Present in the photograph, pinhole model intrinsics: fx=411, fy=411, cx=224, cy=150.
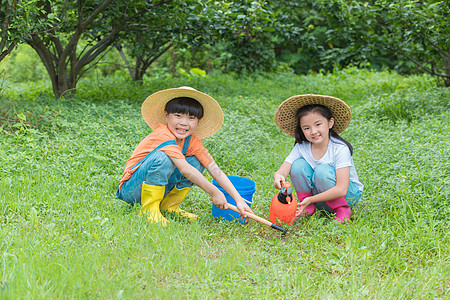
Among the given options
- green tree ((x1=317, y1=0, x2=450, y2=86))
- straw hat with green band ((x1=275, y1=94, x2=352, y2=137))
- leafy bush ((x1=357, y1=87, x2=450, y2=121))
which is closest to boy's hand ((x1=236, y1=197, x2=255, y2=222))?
straw hat with green band ((x1=275, y1=94, x2=352, y2=137))

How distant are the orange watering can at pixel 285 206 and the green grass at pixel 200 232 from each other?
0.10 meters

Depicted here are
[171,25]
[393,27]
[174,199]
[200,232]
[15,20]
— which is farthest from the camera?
[393,27]

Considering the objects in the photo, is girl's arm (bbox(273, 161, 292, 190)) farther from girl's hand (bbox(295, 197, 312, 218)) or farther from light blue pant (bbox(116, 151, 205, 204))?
light blue pant (bbox(116, 151, 205, 204))

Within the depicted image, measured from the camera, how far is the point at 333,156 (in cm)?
297

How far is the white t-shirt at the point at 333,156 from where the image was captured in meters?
Answer: 2.90

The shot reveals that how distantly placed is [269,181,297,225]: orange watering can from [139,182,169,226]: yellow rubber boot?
77 cm

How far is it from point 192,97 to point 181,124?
0.76 feet

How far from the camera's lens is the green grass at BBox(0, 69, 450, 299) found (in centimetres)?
200

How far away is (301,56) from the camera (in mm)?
13898

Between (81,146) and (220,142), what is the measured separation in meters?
1.50

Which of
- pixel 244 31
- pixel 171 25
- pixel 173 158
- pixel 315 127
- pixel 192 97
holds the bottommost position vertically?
pixel 173 158

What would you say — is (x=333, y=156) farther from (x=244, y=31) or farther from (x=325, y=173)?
(x=244, y=31)

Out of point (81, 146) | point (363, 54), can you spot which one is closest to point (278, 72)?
point (363, 54)

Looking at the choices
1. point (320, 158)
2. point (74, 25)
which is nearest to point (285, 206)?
point (320, 158)
